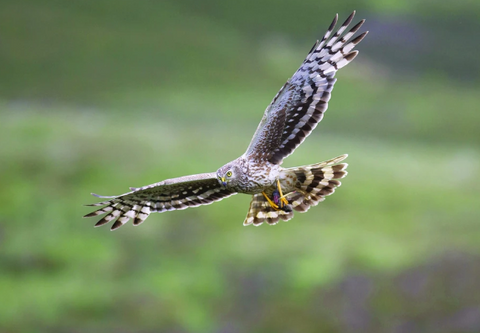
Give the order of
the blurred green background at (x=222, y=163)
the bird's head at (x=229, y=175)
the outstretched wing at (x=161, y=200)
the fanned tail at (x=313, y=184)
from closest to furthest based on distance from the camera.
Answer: the bird's head at (x=229, y=175) < the fanned tail at (x=313, y=184) < the outstretched wing at (x=161, y=200) < the blurred green background at (x=222, y=163)

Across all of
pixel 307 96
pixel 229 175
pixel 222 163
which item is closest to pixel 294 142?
pixel 307 96

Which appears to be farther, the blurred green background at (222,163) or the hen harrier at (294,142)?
the blurred green background at (222,163)

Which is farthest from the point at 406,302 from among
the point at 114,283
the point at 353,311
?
the point at 114,283

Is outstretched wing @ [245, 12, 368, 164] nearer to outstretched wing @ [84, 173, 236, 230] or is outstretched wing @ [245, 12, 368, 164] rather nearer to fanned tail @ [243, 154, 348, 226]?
fanned tail @ [243, 154, 348, 226]

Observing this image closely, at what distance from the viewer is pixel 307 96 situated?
4281 millimetres

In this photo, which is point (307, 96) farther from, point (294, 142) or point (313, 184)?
point (313, 184)

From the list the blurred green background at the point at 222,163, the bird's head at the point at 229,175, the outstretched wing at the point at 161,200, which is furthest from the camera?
the blurred green background at the point at 222,163

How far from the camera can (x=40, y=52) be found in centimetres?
1419

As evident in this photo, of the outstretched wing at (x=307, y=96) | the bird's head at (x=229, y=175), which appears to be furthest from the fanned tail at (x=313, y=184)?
the bird's head at (x=229, y=175)

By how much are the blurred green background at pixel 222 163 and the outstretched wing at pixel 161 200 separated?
25.4ft

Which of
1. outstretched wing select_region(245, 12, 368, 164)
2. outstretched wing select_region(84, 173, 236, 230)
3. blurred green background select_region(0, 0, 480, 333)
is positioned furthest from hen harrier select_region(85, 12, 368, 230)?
blurred green background select_region(0, 0, 480, 333)

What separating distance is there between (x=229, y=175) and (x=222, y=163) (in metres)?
8.54

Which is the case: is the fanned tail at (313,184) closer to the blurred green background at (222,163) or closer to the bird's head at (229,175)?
the bird's head at (229,175)

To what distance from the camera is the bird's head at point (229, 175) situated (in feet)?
13.7
